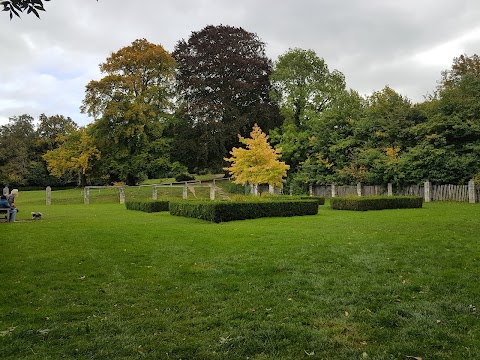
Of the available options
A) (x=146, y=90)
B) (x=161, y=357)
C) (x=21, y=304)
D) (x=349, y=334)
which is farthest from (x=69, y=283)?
(x=146, y=90)

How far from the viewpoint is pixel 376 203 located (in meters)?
19.5

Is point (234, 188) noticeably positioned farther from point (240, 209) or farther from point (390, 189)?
point (240, 209)

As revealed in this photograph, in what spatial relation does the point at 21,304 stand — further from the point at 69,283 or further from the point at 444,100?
the point at 444,100

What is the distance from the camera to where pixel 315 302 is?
5094mm

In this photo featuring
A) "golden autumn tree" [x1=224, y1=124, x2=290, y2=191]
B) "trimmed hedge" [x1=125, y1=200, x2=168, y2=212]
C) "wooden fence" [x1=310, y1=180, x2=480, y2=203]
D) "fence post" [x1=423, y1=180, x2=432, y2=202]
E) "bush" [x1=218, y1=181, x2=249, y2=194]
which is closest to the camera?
"trimmed hedge" [x1=125, y1=200, x2=168, y2=212]

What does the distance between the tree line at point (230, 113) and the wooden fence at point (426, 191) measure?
0.74m

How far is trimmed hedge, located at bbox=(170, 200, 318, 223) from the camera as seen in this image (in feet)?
50.1

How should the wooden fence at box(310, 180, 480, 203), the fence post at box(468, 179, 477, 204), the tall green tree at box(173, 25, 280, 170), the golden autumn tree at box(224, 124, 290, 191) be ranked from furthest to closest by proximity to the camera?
the tall green tree at box(173, 25, 280, 170) < the golden autumn tree at box(224, 124, 290, 191) < the wooden fence at box(310, 180, 480, 203) < the fence post at box(468, 179, 477, 204)

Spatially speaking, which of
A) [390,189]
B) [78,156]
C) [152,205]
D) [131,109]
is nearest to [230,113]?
[131,109]

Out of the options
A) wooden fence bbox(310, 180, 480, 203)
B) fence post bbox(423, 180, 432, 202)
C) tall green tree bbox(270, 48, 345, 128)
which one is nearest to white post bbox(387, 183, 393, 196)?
wooden fence bbox(310, 180, 480, 203)

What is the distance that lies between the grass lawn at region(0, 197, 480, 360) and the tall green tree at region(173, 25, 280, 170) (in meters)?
27.7

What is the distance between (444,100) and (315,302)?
85.8 feet

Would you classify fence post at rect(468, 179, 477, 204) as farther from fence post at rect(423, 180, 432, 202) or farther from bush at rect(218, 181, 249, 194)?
bush at rect(218, 181, 249, 194)

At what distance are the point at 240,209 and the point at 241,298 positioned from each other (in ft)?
34.5
